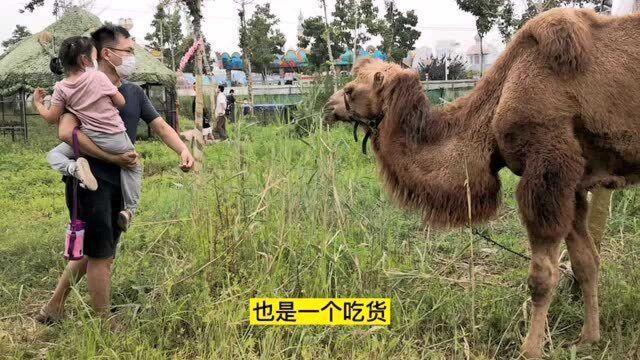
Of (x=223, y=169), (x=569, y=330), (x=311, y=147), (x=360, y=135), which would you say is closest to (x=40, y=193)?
(x=360, y=135)

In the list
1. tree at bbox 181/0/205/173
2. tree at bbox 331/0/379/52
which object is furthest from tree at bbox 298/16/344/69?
tree at bbox 181/0/205/173

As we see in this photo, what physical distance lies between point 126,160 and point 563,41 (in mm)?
2702

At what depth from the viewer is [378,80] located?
3.84 m

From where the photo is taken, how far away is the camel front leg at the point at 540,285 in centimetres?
330

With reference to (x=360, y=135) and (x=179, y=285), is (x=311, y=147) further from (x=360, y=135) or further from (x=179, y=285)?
(x=360, y=135)

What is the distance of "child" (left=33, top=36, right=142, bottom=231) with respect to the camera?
11.5 ft

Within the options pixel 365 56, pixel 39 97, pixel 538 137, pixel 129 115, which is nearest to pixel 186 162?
pixel 129 115

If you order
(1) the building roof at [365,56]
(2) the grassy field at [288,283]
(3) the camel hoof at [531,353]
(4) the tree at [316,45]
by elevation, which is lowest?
(3) the camel hoof at [531,353]

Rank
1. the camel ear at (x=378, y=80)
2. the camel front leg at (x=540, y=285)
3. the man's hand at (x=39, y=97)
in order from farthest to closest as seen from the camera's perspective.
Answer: the camel ear at (x=378, y=80), the man's hand at (x=39, y=97), the camel front leg at (x=540, y=285)

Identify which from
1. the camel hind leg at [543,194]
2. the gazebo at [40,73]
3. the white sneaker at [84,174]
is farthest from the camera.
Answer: the gazebo at [40,73]

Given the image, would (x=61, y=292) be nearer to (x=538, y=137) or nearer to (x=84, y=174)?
(x=84, y=174)

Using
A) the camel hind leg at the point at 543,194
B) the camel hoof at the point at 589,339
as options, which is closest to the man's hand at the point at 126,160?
the camel hind leg at the point at 543,194

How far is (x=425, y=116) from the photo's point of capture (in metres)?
3.72

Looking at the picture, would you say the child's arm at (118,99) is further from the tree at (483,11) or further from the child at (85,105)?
the tree at (483,11)
